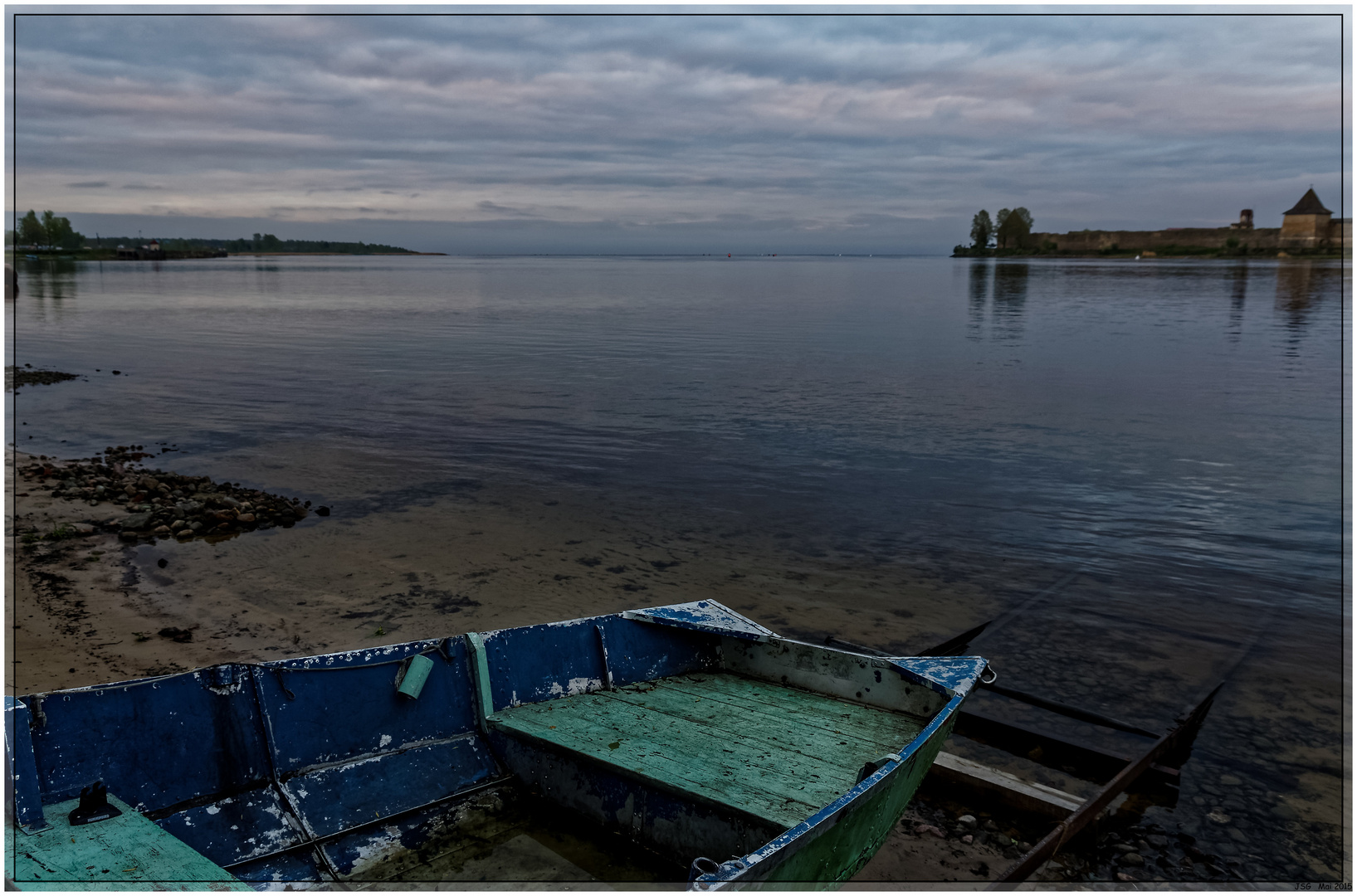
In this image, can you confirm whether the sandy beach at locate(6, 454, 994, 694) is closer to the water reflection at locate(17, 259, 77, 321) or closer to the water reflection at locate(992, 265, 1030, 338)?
the water reflection at locate(992, 265, 1030, 338)

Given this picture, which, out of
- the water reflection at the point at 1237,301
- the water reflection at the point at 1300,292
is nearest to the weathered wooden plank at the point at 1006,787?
the water reflection at the point at 1300,292

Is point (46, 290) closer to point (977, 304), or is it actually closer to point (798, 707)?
point (977, 304)

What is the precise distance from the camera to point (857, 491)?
626 inches

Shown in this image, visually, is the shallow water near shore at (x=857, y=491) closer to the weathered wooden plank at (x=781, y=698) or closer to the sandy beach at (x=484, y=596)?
the sandy beach at (x=484, y=596)

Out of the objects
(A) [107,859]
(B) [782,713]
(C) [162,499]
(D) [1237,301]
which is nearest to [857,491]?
(B) [782,713]

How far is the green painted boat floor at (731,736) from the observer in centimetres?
567

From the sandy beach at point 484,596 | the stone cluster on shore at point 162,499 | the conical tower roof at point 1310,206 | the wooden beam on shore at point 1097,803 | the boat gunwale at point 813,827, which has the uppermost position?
the conical tower roof at point 1310,206

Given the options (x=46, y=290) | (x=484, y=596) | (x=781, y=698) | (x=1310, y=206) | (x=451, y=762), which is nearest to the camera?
(x=451, y=762)

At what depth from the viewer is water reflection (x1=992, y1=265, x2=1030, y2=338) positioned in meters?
47.0

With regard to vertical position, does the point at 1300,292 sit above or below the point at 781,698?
above

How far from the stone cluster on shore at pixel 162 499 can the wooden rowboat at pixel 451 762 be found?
7980 mm

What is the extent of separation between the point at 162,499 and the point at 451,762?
1035 cm

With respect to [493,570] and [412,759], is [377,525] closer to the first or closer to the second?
[493,570]

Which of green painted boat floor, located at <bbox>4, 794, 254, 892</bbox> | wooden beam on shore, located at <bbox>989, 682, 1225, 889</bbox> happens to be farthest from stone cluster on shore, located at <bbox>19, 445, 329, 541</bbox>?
wooden beam on shore, located at <bbox>989, 682, 1225, 889</bbox>
